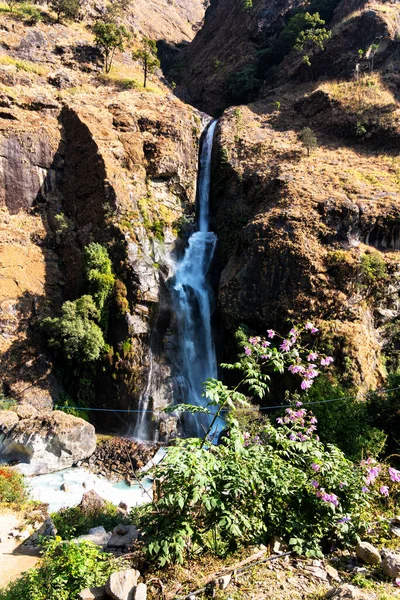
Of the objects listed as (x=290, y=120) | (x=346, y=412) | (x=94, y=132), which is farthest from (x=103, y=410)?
(x=290, y=120)

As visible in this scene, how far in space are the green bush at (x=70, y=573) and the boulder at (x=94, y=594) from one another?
147 mm

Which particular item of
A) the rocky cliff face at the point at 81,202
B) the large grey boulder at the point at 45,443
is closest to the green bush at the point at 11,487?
the large grey boulder at the point at 45,443

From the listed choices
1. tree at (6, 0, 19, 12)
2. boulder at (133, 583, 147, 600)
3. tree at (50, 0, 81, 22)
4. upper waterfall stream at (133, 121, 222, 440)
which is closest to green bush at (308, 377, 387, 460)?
boulder at (133, 583, 147, 600)

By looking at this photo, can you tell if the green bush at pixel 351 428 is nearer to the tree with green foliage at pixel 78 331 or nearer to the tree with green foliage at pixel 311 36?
the tree with green foliage at pixel 78 331

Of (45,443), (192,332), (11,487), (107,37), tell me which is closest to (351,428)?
(11,487)

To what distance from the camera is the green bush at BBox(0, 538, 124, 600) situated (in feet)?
14.5

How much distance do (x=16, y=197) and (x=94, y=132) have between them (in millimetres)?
6394

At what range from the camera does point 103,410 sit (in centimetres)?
1744

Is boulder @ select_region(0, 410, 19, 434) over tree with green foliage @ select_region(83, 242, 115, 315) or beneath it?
beneath

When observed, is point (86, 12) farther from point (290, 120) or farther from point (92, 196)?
point (92, 196)

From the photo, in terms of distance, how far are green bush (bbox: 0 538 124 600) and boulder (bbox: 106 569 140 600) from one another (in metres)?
0.47

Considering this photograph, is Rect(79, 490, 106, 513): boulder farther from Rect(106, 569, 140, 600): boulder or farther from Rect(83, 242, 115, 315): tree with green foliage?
Rect(83, 242, 115, 315): tree with green foliage

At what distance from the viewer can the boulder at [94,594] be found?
4.16m

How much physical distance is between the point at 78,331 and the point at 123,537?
11727 millimetres
